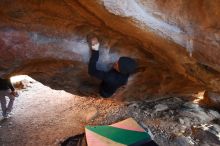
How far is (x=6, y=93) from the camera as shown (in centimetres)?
567

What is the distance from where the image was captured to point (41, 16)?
3.83 m

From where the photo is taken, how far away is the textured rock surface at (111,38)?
3299mm

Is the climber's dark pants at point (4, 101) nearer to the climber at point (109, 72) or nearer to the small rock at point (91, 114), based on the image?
the small rock at point (91, 114)

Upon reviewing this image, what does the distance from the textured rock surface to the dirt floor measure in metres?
1.43

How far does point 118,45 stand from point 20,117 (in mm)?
3229

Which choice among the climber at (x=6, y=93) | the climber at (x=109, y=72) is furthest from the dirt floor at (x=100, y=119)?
the climber at (x=109, y=72)

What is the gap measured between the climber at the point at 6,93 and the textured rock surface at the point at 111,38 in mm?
1160

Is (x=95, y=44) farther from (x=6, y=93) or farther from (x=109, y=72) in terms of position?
(x=6, y=93)

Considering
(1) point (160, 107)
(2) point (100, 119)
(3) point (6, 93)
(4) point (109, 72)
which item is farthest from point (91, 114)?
(4) point (109, 72)

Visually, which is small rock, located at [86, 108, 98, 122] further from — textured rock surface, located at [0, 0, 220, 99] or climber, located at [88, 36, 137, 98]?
climber, located at [88, 36, 137, 98]

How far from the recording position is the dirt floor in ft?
18.3

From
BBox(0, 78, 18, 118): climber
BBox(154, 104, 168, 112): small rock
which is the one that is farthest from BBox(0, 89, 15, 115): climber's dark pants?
BBox(154, 104, 168, 112): small rock

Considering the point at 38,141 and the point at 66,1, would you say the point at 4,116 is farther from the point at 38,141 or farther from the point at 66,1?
the point at 66,1

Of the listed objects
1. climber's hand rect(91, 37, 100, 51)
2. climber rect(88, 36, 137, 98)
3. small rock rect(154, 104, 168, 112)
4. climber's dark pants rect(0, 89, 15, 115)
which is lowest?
climber's dark pants rect(0, 89, 15, 115)
